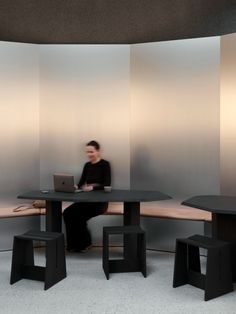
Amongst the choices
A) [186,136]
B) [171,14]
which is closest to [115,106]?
[186,136]

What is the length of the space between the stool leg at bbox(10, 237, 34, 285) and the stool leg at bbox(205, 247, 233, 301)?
65.0 inches

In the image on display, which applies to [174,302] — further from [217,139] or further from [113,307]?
[217,139]

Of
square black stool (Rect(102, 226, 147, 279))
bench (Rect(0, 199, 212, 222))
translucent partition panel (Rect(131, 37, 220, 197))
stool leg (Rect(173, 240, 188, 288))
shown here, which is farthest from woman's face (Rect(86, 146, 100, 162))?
stool leg (Rect(173, 240, 188, 288))

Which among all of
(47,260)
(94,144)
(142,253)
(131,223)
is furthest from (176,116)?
(47,260)

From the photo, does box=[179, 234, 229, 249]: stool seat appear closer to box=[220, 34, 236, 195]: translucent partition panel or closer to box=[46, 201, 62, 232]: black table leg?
box=[220, 34, 236, 195]: translucent partition panel

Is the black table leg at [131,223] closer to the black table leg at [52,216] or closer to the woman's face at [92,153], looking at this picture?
the black table leg at [52,216]

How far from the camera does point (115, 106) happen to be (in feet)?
16.3

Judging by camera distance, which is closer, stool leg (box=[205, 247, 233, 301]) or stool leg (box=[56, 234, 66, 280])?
stool leg (box=[205, 247, 233, 301])

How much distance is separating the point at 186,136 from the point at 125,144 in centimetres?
79

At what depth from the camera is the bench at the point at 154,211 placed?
4238 mm

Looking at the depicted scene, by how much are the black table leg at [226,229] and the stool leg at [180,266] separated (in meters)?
0.34

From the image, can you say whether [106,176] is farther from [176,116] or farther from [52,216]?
[176,116]

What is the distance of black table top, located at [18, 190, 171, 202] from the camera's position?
377 centimetres

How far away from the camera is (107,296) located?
317 cm
